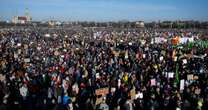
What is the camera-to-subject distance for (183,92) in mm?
16281

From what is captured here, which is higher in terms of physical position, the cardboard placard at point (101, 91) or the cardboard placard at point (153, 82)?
the cardboard placard at point (101, 91)

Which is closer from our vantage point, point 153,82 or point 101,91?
point 101,91

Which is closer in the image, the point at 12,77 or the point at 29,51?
the point at 12,77

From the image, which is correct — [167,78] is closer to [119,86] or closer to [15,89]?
[119,86]

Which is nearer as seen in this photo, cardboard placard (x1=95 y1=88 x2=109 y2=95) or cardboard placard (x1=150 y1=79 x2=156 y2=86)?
cardboard placard (x1=95 y1=88 x2=109 y2=95)

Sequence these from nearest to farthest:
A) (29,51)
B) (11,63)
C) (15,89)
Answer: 1. (15,89)
2. (11,63)
3. (29,51)

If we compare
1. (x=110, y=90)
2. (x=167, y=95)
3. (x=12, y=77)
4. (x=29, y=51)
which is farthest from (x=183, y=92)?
(x=29, y=51)

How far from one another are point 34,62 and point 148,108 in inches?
551

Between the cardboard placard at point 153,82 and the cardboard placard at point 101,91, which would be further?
the cardboard placard at point 153,82

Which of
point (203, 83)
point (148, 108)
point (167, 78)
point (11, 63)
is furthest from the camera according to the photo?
point (11, 63)

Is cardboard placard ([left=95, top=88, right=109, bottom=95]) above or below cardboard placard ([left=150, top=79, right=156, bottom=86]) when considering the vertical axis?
above

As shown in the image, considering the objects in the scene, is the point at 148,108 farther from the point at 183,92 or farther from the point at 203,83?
the point at 203,83

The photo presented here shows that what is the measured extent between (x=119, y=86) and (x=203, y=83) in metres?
4.42

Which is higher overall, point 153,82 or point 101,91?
point 101,91
